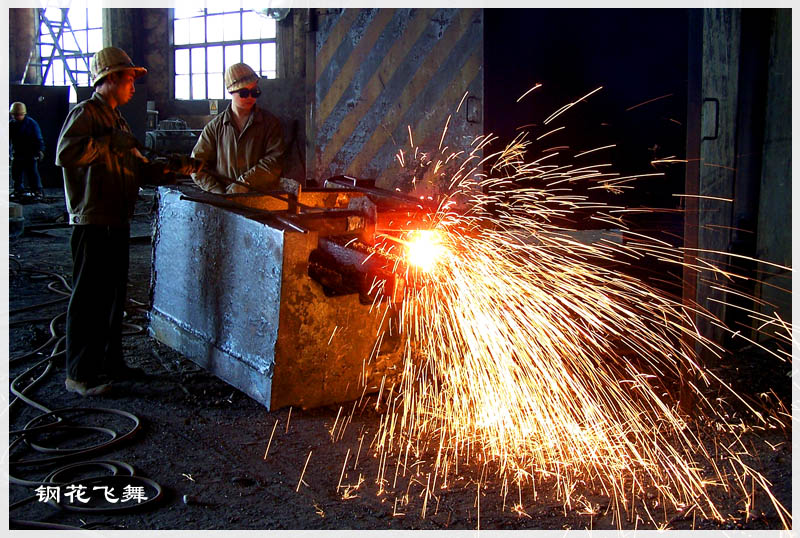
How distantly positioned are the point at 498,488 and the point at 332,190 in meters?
2.04

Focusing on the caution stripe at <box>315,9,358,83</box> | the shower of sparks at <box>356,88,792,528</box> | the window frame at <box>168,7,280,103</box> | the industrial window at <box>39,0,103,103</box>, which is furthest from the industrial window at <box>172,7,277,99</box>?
the shower of sparks at <box>356,88,792,528</box>

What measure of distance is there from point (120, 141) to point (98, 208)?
0.31 meters

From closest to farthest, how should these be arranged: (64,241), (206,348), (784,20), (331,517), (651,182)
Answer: (331,517) → (206,348) → (784,20) → (651,182) → (64,241)

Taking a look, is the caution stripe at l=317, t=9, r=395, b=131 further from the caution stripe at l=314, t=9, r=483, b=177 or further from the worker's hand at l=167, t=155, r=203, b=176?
the worker's hand at l=167, t=155, r=203, b=176

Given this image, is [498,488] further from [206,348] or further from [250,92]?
[250,92]

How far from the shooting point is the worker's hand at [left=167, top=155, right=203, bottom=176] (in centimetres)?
369

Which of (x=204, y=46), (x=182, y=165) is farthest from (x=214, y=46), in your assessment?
(x=182, y=165)

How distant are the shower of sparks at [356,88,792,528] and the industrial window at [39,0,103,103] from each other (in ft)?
57.6

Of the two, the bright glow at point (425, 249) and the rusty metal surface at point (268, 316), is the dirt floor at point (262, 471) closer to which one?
the rusty metal surface at point (268, 316)

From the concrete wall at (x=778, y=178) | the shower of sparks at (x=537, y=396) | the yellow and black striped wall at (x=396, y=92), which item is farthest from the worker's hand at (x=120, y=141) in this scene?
the concrete wall at (x=778, y=178)

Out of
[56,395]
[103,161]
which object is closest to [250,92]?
[103,161]

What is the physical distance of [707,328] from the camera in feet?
13.8

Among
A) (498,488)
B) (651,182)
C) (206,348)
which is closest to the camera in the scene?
(498,488)

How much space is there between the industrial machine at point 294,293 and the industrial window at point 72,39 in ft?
55.2
